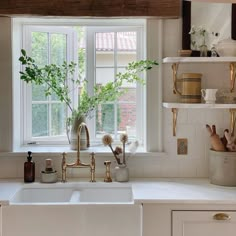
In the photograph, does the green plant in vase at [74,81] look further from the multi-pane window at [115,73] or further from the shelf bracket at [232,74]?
the shelf bracket at [232,74]

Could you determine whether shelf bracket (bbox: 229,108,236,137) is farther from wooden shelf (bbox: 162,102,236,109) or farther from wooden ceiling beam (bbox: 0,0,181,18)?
wooden ceiling beam (bbox: 0,0,181,18)

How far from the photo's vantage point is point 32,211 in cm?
205

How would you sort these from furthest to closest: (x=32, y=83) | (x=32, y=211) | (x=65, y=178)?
(x=32, y=83) < (x=65, y=178) < (x=32, y=211)

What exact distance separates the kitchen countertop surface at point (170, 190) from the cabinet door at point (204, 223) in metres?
0.07

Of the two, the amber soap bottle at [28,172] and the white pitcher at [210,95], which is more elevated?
the white pitcher at [210,95]

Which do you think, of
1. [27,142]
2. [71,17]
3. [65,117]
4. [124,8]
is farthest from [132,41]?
[27,142]

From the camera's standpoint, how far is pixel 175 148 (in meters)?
2.60

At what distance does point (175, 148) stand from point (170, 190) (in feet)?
1.35

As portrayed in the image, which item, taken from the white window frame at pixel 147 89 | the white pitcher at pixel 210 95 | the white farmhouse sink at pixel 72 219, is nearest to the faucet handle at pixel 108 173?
the white window frame at pixel 147 89

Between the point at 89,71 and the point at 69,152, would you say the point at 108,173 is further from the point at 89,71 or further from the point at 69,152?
the point at 89,71

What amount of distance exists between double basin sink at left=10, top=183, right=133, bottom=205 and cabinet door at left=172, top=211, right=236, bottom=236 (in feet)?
1.30

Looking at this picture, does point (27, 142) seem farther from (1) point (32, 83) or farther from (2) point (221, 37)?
(2) point (221, 37)

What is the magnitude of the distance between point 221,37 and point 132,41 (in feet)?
2.13

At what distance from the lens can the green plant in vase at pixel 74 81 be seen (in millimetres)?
2547
